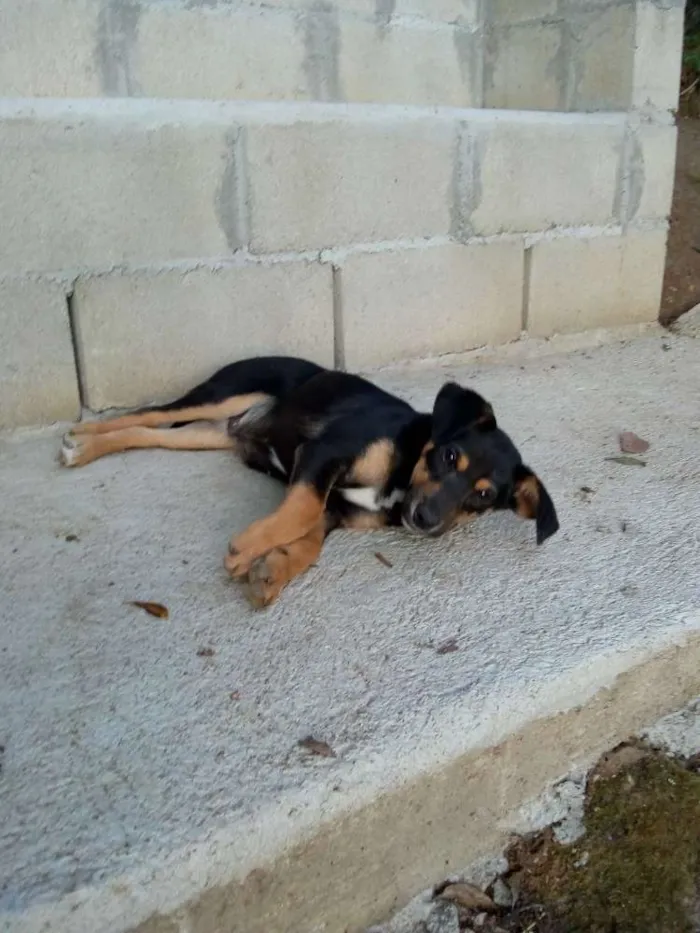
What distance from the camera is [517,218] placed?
434cm

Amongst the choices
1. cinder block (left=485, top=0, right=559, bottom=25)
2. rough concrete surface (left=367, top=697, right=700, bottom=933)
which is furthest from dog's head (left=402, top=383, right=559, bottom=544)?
cinder block (left=485, top=0, right=559, bottom=25)

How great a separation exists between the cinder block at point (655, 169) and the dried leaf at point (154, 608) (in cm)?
372

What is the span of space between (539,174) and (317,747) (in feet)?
11.4

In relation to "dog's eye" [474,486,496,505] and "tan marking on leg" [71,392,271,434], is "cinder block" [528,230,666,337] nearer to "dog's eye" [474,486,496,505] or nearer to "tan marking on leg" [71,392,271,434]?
"tan marking on leg" [71,392,271,434]

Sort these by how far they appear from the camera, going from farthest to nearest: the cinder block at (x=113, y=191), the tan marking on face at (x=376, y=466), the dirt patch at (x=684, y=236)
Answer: the dirt patch at (x=684, y=236), the cinder block at (x=113, y=191), the tan marking on face at (x=376, y=466)

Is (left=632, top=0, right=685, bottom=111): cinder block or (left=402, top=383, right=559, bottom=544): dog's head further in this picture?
(left=632, top=0, right=685, bottom=111): cinder block

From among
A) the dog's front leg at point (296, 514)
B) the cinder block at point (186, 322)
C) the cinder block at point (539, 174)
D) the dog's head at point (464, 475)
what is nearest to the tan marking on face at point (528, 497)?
the dog's head at point (464, 475)

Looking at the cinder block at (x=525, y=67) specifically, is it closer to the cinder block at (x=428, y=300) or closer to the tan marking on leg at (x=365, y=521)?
the cinder block at (x=428, y=300)

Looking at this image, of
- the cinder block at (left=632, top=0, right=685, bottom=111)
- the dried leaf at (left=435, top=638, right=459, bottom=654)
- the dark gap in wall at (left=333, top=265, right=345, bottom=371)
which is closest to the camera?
the dried leaf at (left=435, top=638, right=459, bottom=654)

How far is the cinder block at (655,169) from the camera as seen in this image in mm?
4625

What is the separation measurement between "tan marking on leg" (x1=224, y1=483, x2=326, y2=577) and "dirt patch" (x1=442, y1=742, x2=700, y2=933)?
0.98m

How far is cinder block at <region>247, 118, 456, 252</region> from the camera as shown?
3508mm

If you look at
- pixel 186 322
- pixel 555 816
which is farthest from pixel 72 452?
pixel 555 816

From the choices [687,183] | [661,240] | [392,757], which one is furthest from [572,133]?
[392,757]
